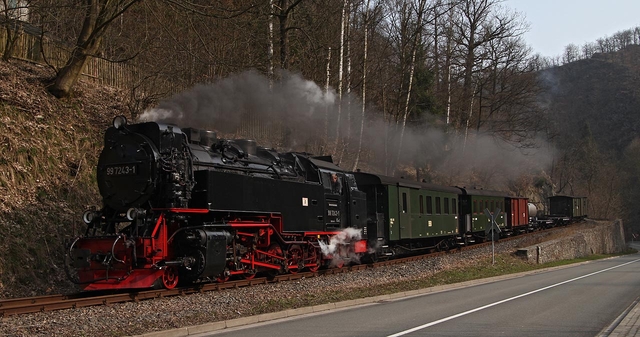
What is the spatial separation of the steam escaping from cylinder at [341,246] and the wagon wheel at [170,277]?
189 inches

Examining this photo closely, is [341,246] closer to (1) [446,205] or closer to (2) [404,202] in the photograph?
(2) [404,202]

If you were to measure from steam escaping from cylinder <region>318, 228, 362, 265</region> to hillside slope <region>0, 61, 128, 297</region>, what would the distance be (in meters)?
6.47

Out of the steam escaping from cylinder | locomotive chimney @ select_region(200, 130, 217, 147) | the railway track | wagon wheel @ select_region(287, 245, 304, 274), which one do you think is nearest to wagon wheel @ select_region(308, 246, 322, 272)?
the steam escaping from cylinder

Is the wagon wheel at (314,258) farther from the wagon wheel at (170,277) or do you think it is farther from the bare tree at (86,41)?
the bare tree at (86,41)

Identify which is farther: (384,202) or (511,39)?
(511,39)

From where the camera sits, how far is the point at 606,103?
12125cm

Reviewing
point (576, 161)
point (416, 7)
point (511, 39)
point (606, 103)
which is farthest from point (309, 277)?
point (606, 103)

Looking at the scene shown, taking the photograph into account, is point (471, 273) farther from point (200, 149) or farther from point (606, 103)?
point (606, 103)

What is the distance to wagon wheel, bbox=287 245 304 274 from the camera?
1443 cm

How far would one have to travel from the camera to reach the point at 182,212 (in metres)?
10.9

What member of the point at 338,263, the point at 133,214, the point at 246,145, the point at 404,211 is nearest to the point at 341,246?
the point at 338,263

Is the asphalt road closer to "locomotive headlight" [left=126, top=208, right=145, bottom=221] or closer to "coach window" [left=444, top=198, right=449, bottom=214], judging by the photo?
"locomotive headlight" [left=126, top=208, right=145, bottom=221]

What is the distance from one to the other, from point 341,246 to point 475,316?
7.42m

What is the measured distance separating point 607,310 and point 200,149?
8555 millimetres
